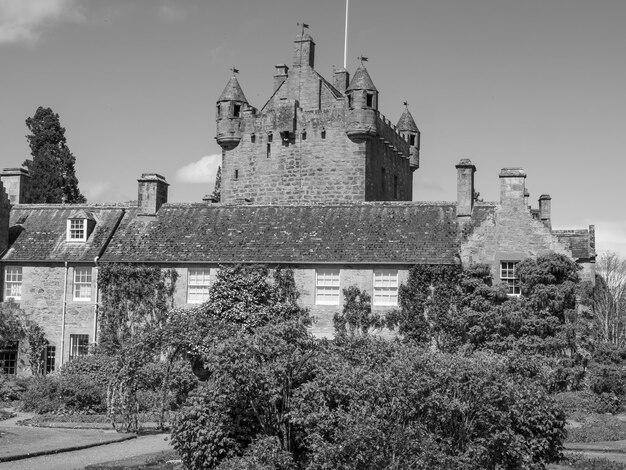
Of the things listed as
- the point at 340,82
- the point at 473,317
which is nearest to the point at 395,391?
the point at 473,317

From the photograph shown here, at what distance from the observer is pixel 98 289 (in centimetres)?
3916

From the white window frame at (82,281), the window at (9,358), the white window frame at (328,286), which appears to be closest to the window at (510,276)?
the white window frame at (328,286)

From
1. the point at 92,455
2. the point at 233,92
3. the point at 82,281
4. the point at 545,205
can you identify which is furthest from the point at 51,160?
the point at 92,455

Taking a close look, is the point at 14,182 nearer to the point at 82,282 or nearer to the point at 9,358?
the point at 82,282

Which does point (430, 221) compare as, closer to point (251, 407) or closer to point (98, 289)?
point (98, 289)

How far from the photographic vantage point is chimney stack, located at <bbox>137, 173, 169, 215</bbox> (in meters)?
41.7

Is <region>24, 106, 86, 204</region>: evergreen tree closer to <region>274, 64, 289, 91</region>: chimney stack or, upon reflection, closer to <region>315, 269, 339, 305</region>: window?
<region>274, 64, 289, 91</region>: chimney stack

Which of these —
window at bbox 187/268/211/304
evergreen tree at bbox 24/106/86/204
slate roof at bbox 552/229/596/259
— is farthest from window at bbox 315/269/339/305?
evergreen tree at bbox 24/106/86/204

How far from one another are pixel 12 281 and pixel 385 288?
16.9 m

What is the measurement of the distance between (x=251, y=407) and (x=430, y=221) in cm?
2068

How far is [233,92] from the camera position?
160ft

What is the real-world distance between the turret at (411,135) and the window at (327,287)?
18.0m

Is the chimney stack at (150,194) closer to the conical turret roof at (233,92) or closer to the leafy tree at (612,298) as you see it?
the conical turret roof at (233,92)

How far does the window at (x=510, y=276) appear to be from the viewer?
3544 cm
